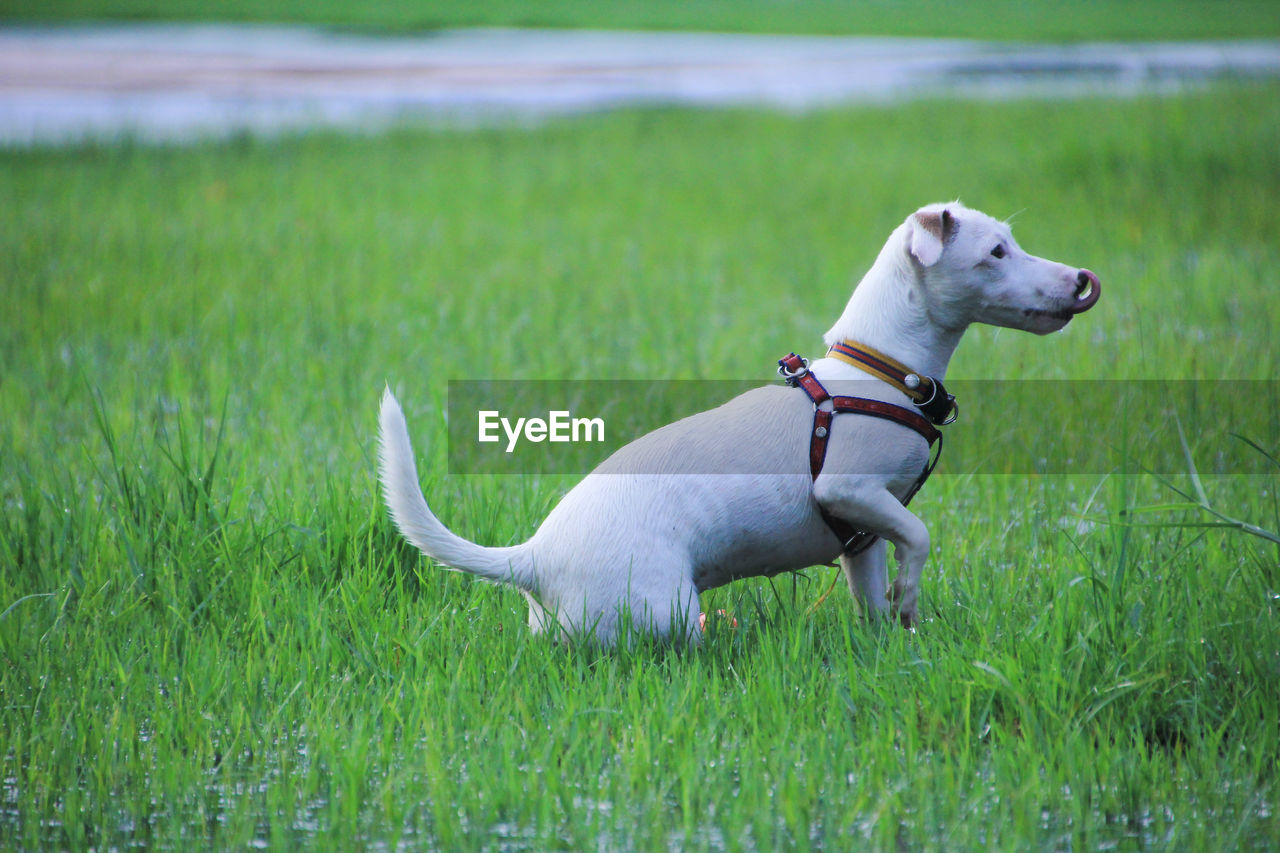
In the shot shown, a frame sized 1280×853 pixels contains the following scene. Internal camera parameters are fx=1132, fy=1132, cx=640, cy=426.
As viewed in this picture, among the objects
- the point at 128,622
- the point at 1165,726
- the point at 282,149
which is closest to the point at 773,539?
the point at 1165,726

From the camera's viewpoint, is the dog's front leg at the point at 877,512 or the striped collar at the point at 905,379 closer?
the dog's front leg at the point at 877,512

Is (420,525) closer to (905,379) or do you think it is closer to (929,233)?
(905,379)

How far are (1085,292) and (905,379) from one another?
0.54 m

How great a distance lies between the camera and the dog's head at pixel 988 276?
297 cm

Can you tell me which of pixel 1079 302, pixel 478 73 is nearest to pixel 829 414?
pixel 1079 302

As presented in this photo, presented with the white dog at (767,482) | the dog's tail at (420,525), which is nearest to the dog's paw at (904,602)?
the white dog at (767,482)

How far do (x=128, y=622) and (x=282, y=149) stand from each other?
29.6 ft

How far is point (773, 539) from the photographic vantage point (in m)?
2.95

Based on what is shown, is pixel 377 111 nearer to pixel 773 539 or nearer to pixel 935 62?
pixel 935 62

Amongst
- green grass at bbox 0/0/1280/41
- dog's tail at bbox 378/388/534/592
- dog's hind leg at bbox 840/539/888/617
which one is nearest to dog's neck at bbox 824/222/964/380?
dog's hind leg at bbox 840/539/888/617

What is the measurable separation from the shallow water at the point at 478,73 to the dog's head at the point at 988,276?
10221 mm

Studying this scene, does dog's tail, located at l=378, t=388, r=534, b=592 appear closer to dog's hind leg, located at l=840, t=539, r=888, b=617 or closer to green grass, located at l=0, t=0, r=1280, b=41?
dog's hind leg, located at l=840, t=539, r=888, b=617

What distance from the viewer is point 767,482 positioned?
9.53ft

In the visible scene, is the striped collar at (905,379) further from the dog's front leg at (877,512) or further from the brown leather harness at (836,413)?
the dog's front leg at (877,512)
